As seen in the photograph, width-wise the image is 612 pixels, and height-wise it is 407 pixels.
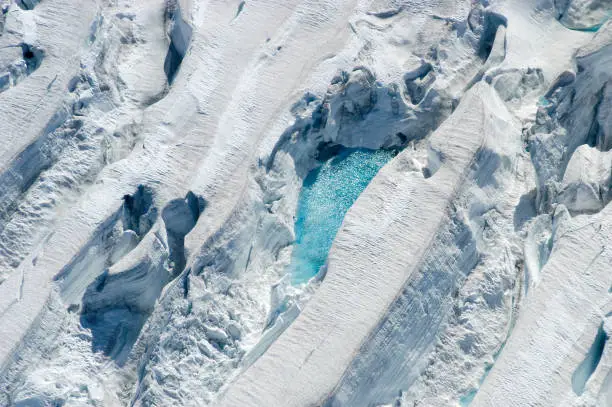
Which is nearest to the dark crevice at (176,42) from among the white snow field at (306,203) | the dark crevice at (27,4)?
the white snow field at (306,203)

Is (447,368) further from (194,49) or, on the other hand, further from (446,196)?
(194,49)

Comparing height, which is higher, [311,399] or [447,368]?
[447,368]

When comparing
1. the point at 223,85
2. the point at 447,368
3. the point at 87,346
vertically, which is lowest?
the point at 87,346

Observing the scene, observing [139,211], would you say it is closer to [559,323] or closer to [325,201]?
[325,201]

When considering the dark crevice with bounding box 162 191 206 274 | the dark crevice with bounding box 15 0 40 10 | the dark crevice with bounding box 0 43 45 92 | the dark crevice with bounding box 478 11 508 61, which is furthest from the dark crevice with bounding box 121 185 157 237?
the dark crevice with bounding box 478 11 508 61

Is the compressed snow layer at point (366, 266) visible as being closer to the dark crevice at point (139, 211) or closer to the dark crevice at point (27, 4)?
the dark crevice at point (139, 211)

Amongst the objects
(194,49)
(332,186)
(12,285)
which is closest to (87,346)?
(12,285)

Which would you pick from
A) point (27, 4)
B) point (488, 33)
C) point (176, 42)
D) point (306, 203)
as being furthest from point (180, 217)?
point (27, 4)
